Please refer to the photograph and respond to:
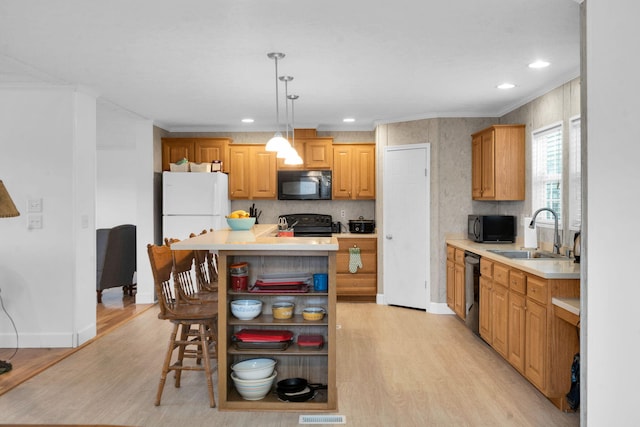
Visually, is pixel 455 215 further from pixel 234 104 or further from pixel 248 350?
pixel 248 350

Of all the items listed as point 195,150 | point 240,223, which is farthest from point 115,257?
point 240,223

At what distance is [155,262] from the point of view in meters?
3.19

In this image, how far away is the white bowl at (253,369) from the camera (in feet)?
10.3

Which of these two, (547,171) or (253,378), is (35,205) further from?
(547,171)

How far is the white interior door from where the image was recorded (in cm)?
604

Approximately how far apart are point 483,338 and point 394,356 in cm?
91

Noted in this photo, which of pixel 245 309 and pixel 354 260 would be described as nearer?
pixel 245 309

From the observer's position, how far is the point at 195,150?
→ 22.3 feet

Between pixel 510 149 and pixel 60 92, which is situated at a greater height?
→ pixel 60 92

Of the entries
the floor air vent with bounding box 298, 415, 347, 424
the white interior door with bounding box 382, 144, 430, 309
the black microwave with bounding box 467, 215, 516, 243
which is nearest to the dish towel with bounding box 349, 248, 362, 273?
the white interior door with bounding box 382, 144, 430, 309

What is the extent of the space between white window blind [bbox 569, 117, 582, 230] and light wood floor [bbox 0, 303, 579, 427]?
135cm

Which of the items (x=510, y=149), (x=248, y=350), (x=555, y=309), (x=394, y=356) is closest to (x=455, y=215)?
(x=510, y=149)

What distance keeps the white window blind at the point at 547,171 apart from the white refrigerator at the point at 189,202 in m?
3.69

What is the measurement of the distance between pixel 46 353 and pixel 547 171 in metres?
4.84
